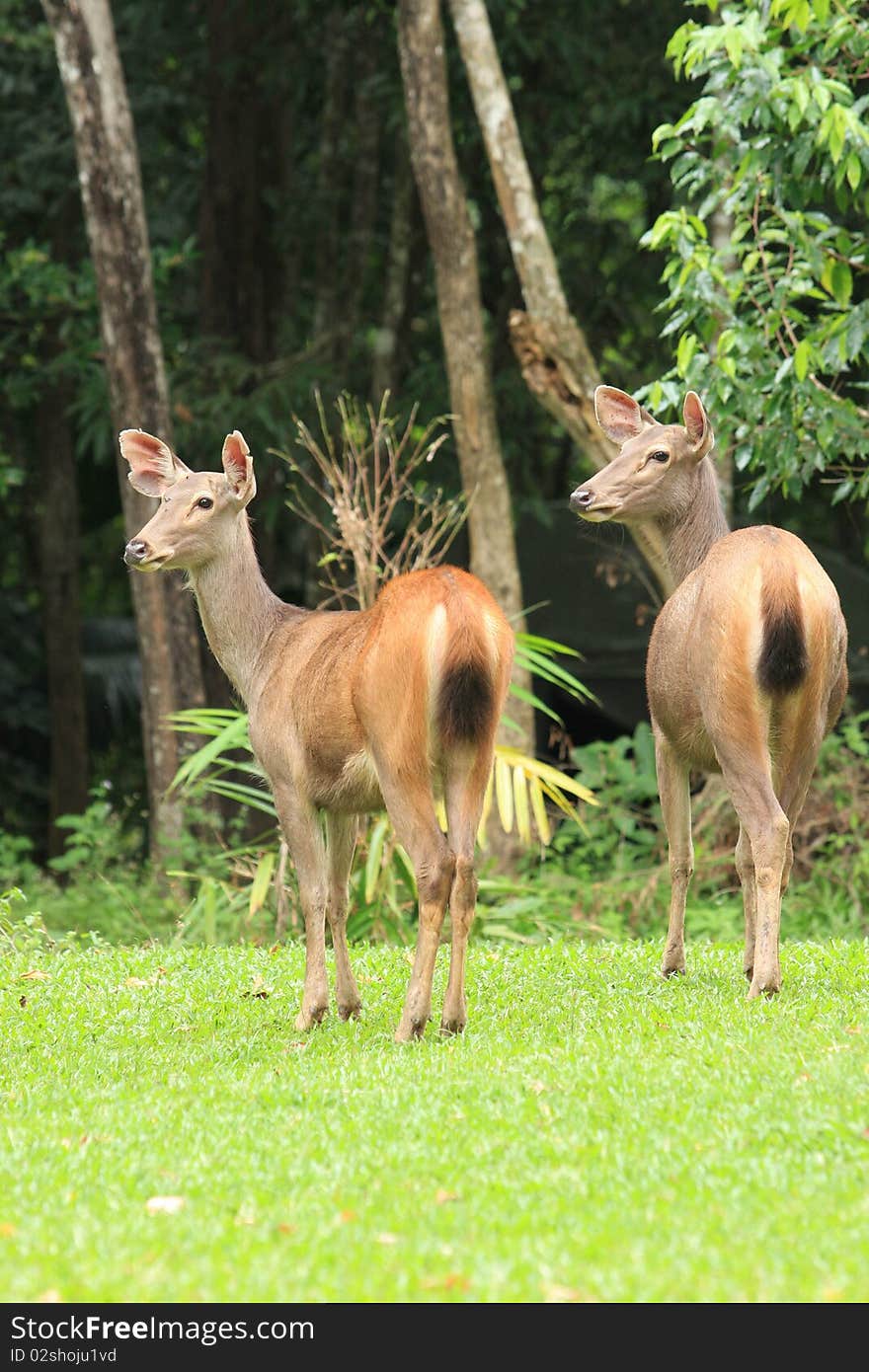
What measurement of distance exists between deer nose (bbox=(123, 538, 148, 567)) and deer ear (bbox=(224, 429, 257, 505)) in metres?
0.47

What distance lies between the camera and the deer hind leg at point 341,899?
7367 mm

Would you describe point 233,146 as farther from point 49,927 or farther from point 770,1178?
point 770,1178

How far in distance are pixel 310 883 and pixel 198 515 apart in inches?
62.9

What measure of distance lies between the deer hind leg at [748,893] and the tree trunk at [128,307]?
6.93 meters

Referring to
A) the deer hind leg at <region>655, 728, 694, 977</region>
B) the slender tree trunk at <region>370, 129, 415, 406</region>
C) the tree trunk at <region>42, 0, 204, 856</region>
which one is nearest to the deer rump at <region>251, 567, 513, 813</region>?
the deer hind leg at <region>655, 728, 694, 977</region>

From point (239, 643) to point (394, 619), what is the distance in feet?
3.72

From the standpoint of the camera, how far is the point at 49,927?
1302 centimetres

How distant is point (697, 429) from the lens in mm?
7699

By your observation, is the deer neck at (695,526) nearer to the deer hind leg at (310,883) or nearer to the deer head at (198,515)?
the deer head at (198,515)

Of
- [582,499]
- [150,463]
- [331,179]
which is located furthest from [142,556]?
[331,179]

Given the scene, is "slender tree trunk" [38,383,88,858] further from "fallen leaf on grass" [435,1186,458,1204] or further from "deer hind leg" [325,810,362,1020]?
"fallen leaf on grass" [435,1186,458,1204]

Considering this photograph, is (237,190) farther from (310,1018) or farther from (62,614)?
(310,1018)


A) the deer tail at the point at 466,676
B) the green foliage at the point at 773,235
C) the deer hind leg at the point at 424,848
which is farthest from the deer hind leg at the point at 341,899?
the green foliage at the point at 773,235

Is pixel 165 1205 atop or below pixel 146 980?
atop
